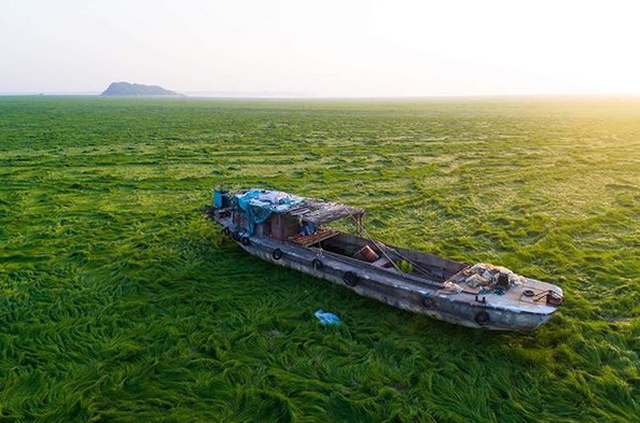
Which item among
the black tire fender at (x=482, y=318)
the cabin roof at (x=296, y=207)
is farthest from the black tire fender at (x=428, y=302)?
the cabin roof at (x=296, y=207)

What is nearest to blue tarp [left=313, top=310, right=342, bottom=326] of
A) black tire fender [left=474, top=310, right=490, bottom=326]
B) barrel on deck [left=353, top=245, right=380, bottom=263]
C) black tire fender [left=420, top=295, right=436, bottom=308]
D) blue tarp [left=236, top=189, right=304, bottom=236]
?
black tire fender [left=420, top=295, right=436, bottom=308]

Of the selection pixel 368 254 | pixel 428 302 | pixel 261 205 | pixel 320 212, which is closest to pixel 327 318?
pixel 428 302

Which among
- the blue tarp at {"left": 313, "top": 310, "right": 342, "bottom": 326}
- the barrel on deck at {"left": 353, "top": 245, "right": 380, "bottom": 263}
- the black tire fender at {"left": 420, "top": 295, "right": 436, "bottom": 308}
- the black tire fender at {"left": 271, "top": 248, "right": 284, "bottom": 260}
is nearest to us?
the black tire fender at {"left": 420, "top": 295, "right": 436, "bottom": 308}

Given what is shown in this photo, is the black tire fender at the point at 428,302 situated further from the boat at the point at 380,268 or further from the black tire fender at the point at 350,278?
the black tire fender at the point at 350,278

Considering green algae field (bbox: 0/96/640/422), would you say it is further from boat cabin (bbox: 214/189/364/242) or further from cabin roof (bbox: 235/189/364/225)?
cabin roof (bbox: 235/189/364/225)

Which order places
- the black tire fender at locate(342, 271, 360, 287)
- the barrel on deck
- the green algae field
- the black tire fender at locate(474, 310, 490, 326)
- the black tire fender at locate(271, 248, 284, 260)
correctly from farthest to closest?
the black tire fender at locate(271, 248, 284, 260) < the barrel on deck < the black tire fender at locate(342, 271, 360, 287) < the black tire fender at locate(474, 310, 490, 326) < the green algae field
